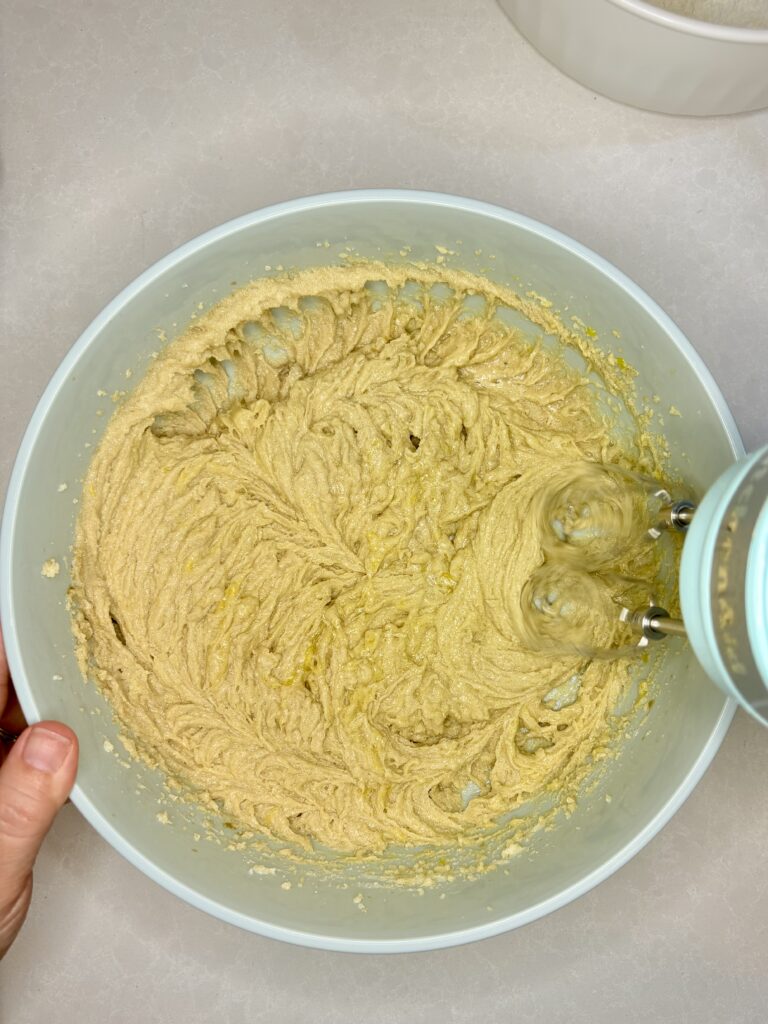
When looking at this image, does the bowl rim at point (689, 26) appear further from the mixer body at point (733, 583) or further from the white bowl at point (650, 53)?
the mixer body at point (733, 583)

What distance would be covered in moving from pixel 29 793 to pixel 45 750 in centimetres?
6

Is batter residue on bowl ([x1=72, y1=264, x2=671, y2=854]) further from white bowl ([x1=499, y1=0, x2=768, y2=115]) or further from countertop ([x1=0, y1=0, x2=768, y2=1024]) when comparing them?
white bowl ([x1=499, y1=0, x2=768, y2=115])

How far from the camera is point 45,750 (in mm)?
1049

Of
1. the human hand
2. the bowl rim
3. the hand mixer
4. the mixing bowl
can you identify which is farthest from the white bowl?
the human hand

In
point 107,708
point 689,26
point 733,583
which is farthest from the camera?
point 107,708

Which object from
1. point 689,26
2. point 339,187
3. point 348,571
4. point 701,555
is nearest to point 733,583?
point 701,555

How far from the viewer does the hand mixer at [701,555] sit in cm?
82

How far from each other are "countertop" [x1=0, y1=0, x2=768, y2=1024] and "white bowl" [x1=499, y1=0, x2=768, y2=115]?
0.16 ft

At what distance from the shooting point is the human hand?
3.43ft

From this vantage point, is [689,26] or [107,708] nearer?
[689,26]

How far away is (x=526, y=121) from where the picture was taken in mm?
1249

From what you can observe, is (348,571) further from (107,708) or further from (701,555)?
(701,555)

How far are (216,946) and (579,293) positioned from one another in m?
1.07

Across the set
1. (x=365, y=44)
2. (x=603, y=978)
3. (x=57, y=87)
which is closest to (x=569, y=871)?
(x=603, y=978)
